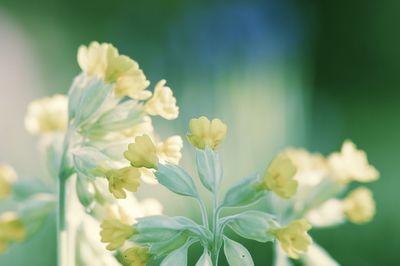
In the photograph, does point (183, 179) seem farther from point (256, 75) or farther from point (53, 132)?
point (256, 75)

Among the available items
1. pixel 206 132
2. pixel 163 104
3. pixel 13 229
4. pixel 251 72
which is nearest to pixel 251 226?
pixel 206 132

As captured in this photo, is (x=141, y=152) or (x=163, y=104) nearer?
(x=141, y=152)

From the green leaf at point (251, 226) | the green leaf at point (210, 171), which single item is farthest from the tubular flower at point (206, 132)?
the green leaf at point (251, 226)

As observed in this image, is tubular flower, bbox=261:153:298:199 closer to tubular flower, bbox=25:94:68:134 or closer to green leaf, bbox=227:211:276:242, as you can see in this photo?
green leaf, bbox=227:211:276:242

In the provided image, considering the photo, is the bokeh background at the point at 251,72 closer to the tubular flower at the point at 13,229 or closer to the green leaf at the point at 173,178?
the tubular flower at the point at 13,229

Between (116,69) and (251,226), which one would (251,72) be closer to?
(116,69)

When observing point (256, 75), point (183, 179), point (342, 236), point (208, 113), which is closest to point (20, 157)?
point (208, 113)
